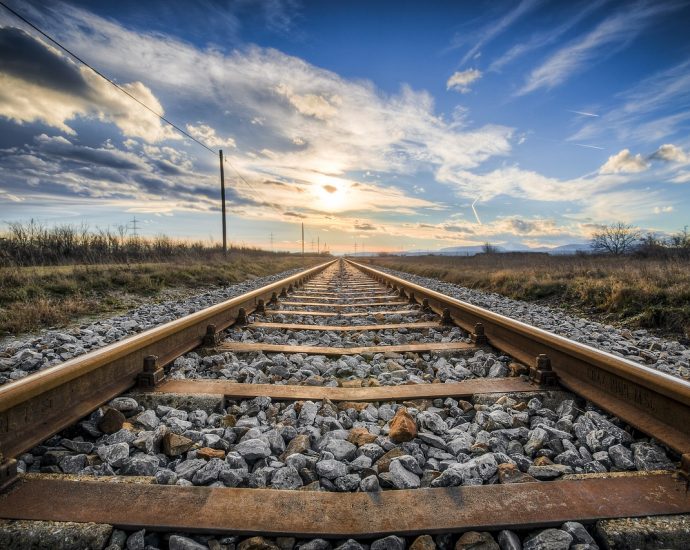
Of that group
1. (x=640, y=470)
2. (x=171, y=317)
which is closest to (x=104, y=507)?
(x=640, y=470)

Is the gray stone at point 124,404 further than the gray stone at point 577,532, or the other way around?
the gray stone at point 124,404

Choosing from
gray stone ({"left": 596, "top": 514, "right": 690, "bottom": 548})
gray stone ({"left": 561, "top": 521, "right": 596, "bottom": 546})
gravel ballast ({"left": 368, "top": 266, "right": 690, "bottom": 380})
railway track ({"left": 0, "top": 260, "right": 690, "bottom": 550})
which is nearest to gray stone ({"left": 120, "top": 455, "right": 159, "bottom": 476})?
railway track ({"left": 0, "top": 260, "right": 690, "bottom": 550})

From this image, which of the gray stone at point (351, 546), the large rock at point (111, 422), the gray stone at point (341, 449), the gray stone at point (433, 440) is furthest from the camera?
the large rock at point (111, 422)

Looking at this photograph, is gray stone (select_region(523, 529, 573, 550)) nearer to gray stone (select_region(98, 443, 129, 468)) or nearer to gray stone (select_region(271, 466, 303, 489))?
gray stone (select_region(271, 466, 303, 489))

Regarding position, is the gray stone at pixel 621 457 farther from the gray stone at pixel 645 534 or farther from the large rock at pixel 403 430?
the large rock at pixel 403 430

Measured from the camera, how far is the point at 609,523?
126cm

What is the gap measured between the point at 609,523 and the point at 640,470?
49cm

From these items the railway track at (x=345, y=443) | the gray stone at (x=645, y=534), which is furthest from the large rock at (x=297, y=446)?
the gray stone at (x=645, y=534)

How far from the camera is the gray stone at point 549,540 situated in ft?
3.96

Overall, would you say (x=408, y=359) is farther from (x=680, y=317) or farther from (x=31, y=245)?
(x=31, y=245)

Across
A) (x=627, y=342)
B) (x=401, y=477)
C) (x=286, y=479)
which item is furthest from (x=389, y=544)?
(x=627, y=342)

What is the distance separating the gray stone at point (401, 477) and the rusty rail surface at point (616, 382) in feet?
3.56

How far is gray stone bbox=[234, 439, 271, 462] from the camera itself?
1.69 meters

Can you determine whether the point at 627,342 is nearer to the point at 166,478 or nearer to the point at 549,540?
the point at 549,540
